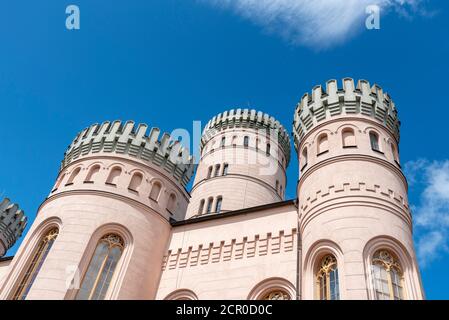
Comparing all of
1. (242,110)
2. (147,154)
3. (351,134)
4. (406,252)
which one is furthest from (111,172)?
(242,110)

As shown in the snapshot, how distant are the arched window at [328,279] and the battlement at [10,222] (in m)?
29.1

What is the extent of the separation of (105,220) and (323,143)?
428 inches

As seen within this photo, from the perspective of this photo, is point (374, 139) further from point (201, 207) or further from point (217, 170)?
point (217, 170)

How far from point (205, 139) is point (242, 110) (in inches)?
168

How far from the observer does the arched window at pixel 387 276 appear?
43.3 feet

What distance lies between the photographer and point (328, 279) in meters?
14.2

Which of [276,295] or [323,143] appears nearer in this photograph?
[276,295]

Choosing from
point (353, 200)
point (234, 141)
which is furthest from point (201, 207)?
point (353, 200)

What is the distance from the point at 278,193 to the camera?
32.8m

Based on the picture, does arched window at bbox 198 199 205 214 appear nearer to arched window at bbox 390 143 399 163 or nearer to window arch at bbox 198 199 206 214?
window arch at bbox 198 199 206 214

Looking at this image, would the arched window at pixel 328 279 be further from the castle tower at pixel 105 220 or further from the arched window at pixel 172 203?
the arched window at pixel 172 203

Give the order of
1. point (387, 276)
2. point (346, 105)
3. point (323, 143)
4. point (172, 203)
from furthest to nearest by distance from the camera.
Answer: point (172, 203), point (346, 105), point (323, 143), point (387, 276)

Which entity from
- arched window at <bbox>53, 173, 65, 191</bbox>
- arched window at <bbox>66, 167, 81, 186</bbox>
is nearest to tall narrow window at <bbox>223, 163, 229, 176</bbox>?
arched window at <bbox>66, 167, 81, 186</bbox>

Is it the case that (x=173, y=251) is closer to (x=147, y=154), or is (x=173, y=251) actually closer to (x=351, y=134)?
(x=147, y=154)
